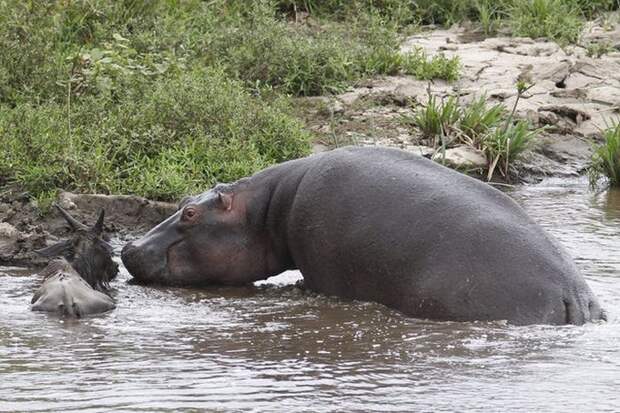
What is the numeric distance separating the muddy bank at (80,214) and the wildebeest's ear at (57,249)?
63cm

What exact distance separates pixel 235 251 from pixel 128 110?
8.59 feet

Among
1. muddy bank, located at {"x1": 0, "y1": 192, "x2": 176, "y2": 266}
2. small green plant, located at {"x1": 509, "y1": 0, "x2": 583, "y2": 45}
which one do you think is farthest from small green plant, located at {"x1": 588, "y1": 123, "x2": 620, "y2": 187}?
muddy bank, located at {"x1": 0, "y1": 192, "x2": 176, "y2": 266}

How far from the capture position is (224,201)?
782 centimetres

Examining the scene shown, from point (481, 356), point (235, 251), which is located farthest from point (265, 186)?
point (481, 356)

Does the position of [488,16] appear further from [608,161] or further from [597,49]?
[608,161]

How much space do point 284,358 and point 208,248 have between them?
1.77 meters

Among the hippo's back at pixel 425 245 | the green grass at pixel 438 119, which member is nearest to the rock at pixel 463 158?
the green grass at pixel 438 119

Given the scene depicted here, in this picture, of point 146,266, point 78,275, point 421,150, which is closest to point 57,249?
point 78,275

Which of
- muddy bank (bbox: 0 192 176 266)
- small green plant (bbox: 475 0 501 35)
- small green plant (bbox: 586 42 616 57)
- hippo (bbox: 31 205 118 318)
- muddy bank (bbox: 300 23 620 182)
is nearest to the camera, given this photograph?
hippo (bbox: 31 205 118 318)

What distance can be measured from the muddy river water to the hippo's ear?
1.50 ft

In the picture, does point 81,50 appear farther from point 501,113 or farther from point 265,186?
point 265,186

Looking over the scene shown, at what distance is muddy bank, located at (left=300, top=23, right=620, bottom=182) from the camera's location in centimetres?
1130

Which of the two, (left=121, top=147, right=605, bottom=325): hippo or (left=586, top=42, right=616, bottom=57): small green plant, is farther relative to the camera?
(left=586, top=42, right=616, bottom=57): small green plant

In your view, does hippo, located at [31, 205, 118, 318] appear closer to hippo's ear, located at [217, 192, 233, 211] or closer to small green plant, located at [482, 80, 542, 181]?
hippo's ear, located at [217, 192, 233, 211]
